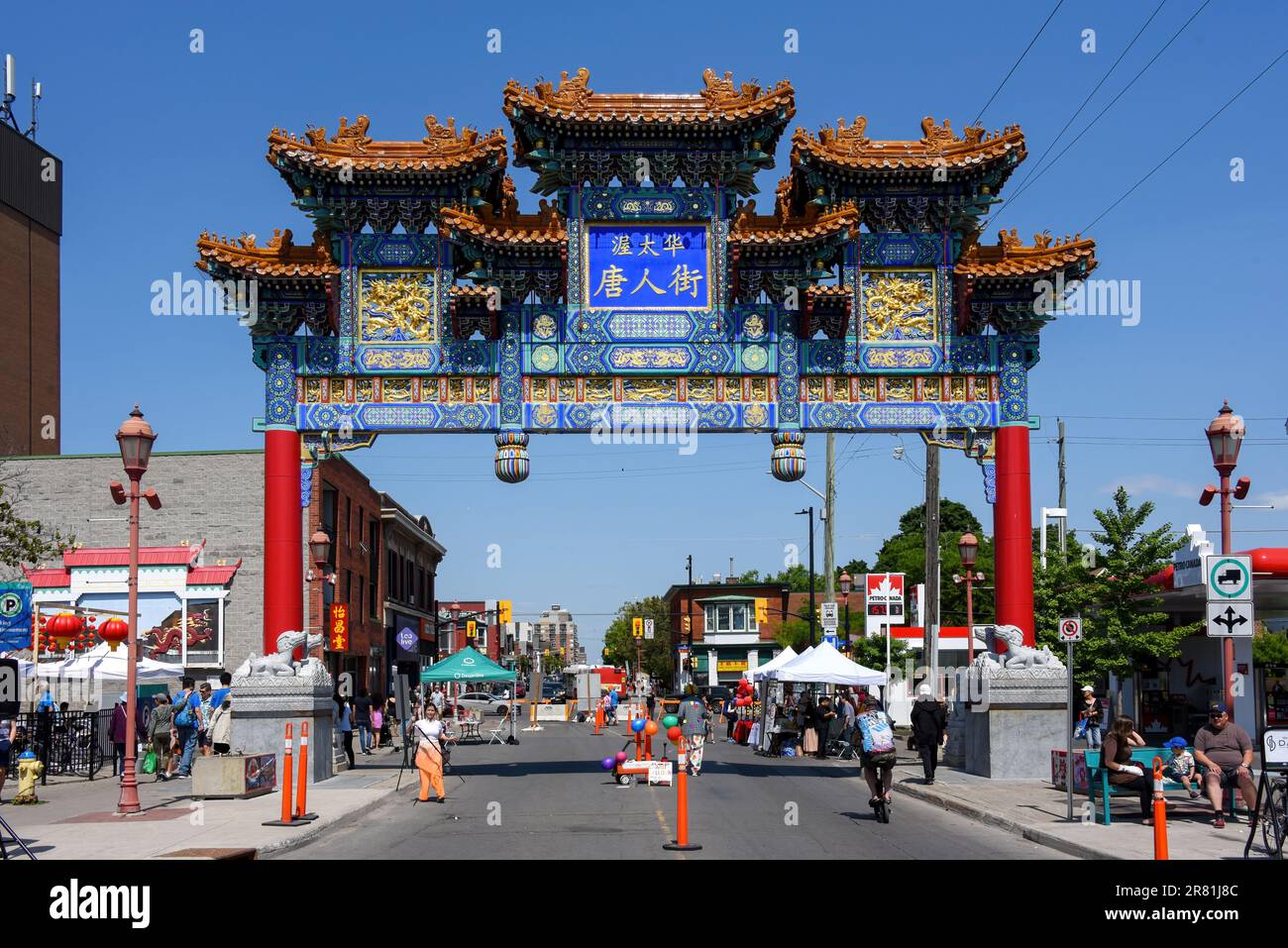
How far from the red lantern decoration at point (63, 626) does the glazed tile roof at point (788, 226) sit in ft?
63.7

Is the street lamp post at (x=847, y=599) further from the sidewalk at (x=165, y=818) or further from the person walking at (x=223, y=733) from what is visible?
the person walking at (x=223, y=733)

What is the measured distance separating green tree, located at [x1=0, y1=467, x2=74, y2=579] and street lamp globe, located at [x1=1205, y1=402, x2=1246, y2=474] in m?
28.8

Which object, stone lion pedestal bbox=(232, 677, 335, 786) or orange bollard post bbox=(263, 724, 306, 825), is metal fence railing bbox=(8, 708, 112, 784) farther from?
orange bollard post bbox=(263, 724, 306, 825)

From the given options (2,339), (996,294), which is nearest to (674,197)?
(996,294)

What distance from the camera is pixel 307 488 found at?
27.3 meters

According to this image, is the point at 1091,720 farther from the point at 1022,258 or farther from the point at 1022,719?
the point at 1022,258

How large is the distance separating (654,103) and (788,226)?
11.5 ft

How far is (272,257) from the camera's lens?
27.6m

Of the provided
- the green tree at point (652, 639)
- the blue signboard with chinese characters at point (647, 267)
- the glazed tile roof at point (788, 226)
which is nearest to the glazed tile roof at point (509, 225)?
the blue signboard with chinese characters at point (647, 267)

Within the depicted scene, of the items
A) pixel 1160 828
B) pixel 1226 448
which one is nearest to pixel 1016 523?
pixel 1226 448

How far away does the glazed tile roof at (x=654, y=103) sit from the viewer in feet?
85.9

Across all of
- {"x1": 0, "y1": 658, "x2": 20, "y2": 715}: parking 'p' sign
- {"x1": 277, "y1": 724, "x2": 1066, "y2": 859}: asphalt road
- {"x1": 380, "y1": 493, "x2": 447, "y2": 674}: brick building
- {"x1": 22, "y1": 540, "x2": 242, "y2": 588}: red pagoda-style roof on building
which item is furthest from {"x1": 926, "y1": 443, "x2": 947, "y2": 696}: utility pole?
{"x1": 380, "y1": 493, "x2": 447, "y2": 674}: brick building

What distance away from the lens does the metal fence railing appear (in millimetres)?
29641
